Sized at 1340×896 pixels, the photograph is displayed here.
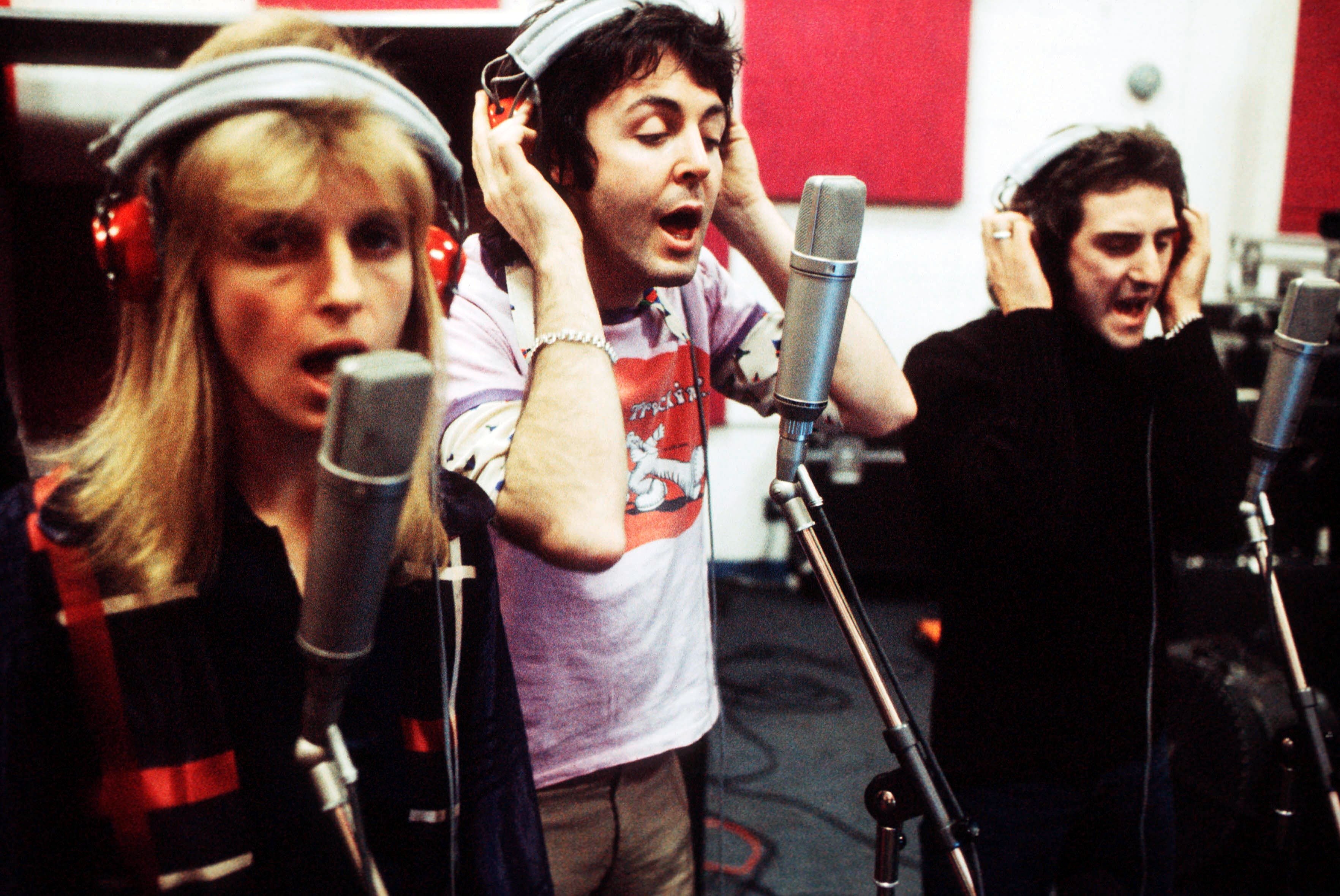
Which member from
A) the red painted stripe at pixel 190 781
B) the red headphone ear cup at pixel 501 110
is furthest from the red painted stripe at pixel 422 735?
the red headphone ear cup at pixel 501 110

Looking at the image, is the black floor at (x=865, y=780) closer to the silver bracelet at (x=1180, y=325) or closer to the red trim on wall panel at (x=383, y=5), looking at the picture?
the silver bracelet at (x=1180, y=325)

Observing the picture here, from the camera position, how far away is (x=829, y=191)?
752 millimetres

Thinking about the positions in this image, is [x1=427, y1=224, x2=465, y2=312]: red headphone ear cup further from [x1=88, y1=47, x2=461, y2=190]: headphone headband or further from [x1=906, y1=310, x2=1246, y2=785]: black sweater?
[x1=906, y1=310, x2=1246, y2=785]: black sweater

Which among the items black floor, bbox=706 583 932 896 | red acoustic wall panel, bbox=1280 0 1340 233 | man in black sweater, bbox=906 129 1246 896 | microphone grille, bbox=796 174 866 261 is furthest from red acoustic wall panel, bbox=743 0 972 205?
microphone grille, bbox=796 174 866 261

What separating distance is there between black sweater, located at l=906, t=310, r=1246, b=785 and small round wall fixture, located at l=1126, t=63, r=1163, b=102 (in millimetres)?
3562

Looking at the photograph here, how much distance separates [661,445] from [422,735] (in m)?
0.50

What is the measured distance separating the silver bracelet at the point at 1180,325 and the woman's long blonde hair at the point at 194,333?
4.23 ft

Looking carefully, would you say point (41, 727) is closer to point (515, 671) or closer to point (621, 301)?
point (515, 671)

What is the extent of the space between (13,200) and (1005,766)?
211cm

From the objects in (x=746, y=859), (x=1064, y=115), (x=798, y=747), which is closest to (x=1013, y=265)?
(x=746, y=859)

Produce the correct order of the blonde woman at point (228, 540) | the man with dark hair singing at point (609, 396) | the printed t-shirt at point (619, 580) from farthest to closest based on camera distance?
the printed t-shirt at point (619, 580) < the man with dark hair singing at point (609, 396) < the blonde woman at point (228, 540)

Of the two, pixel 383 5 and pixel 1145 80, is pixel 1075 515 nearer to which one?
pixel 383 5

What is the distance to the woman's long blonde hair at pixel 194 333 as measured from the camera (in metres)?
0.63

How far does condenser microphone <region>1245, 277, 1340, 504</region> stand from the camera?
1131 mm
